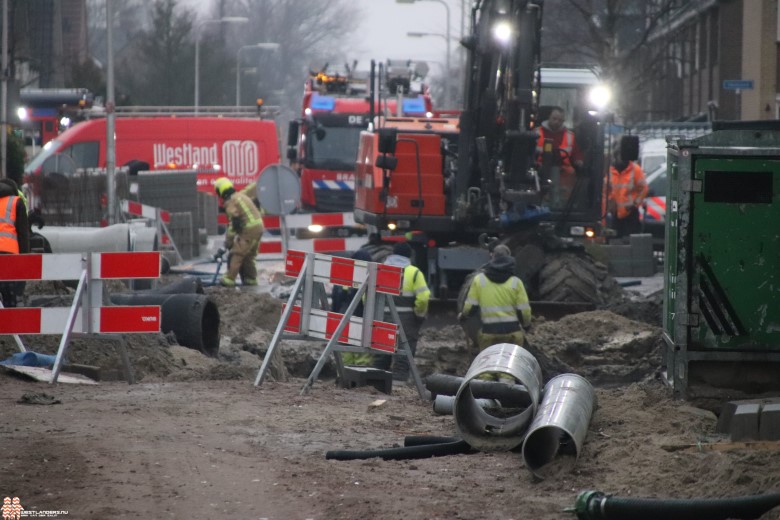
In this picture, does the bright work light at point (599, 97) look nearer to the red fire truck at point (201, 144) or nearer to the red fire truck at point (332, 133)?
the red fire truck at point (332, 133)

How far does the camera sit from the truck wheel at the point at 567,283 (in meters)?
16.9

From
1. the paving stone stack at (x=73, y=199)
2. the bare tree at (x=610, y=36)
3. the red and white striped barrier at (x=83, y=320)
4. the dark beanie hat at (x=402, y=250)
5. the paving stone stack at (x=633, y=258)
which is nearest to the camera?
the red and white striped barrier at (x=83, y=320)

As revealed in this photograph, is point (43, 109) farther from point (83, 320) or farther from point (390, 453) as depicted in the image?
point (390, 453)

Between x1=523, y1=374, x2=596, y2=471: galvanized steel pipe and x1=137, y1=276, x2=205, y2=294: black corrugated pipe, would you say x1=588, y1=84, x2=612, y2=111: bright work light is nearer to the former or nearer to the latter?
x1=137, y1=276, x2=205, y2=294: black corrugated pipe

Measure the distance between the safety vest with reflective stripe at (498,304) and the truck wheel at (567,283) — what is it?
13.1 ft

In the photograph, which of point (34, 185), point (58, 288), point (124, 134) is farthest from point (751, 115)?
point (58, 288)

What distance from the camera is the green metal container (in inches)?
352

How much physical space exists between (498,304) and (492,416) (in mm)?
3907

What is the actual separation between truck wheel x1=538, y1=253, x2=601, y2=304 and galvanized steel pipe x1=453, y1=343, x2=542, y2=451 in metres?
7.91

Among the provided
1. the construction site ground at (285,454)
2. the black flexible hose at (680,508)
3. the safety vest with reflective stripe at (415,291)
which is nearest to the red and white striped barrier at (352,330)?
the construction site ground at (285,454)

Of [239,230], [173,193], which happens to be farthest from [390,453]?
[173,193]

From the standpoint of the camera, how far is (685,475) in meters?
7.15

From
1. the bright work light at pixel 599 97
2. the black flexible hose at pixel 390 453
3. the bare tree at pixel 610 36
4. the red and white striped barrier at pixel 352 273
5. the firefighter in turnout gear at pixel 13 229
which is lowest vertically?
the black flexible hose at pixel 390 453

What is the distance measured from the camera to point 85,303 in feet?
37.3
